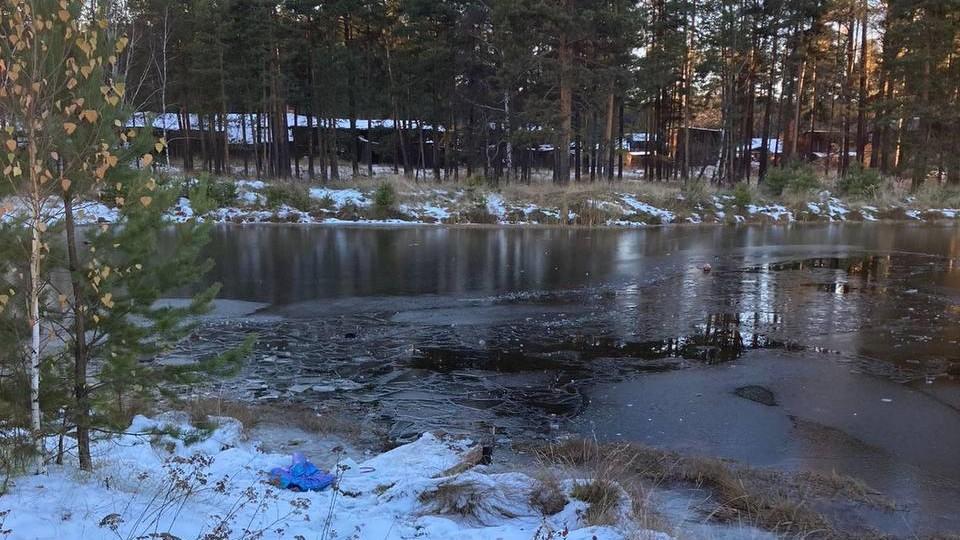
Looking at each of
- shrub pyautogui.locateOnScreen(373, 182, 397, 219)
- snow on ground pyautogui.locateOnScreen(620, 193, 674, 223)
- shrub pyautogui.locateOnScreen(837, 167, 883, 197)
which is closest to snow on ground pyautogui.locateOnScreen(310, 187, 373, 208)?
shrub pyautogui.locateOnScreen(373, 182, 397, 219)

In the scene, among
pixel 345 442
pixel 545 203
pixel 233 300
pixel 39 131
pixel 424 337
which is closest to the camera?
pixel 39 131

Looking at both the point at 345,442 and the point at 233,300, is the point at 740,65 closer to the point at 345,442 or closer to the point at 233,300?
the point at 233,300

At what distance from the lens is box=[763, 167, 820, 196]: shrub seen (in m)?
33.8

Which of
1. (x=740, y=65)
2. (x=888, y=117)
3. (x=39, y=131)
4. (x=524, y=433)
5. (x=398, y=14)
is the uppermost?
(x=398, y=14)

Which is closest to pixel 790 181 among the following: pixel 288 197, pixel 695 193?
pixel 695 193

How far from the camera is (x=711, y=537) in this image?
4605 millimetres

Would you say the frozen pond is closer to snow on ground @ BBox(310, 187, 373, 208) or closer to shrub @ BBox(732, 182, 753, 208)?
snow on ground @ BBox(310, 187, 373, 208)

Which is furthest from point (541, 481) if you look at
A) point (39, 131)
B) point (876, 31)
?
point (876, 31)

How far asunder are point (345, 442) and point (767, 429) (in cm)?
417

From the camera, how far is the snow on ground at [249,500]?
3.83m

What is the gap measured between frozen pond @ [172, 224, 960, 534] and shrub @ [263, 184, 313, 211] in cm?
1150

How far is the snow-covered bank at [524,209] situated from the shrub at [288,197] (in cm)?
4

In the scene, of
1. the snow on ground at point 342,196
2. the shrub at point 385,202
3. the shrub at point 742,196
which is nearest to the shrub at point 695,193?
the shrub at point 742,196

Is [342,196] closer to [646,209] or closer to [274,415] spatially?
[646,209]
